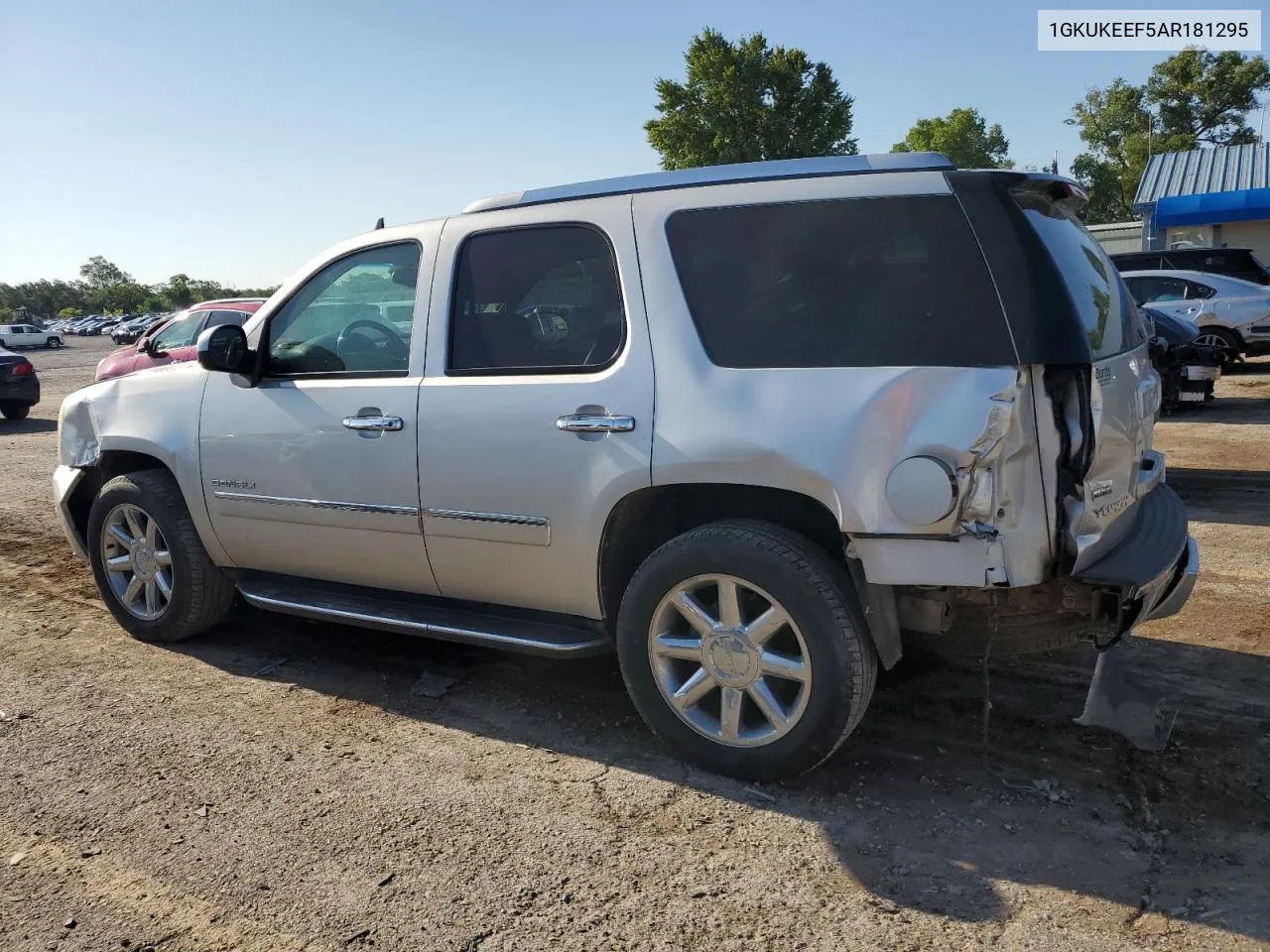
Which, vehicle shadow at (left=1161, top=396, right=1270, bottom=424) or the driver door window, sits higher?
the driver door window

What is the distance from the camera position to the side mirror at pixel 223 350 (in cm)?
438

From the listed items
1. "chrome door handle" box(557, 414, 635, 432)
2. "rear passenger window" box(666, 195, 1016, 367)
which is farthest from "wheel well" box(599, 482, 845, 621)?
"rear passenger window" box(666, 195, 1016, 367)

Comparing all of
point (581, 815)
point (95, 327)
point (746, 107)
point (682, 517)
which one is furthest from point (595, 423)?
point (95, 327)

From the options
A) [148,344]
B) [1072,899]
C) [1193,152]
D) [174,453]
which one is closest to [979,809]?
[1072,899]

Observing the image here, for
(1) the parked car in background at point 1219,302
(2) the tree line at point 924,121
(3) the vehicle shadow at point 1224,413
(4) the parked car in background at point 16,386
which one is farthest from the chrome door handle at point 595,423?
(2) the tree line at point 924,121

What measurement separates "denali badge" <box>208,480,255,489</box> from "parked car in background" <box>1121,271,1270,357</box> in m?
13.8

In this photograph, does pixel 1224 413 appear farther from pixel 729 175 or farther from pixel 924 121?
pixel 924 121

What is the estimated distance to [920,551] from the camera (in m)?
3.03

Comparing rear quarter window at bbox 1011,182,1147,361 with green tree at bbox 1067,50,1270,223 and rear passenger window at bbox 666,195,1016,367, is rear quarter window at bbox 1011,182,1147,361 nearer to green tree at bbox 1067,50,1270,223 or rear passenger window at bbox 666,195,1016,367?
rear passenger window at bbox 666,195,1016,367

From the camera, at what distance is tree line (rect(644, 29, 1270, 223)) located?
1859 inches

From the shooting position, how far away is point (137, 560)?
5.05 m

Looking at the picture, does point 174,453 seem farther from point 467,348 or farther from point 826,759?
point 826,759

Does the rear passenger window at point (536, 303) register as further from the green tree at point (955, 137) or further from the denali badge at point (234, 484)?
the green tree at point (955, 137)

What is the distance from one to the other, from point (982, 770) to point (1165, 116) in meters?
66.6
